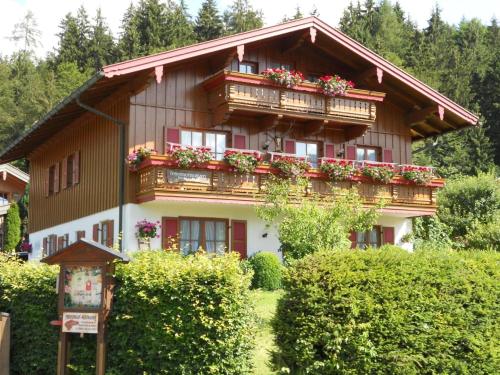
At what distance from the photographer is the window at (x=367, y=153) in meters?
25.7

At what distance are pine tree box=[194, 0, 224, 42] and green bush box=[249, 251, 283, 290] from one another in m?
48.7

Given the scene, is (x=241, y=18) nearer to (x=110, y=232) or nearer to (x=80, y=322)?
(x=110, y=232)

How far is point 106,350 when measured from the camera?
10.2 meters

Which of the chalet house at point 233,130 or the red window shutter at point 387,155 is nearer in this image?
the chalet house at point 233,130

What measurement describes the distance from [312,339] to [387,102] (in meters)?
18.6

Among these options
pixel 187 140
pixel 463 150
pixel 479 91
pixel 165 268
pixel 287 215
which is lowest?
pixel 165 268

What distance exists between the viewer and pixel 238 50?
22.3m

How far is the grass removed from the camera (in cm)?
1002

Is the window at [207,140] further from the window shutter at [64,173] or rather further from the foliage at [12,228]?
the foliage at [12,228]

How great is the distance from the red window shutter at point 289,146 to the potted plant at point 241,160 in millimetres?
2861

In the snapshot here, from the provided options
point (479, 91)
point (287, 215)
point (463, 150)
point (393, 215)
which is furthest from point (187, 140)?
point (479, 91)

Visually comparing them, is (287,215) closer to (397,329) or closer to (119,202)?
→ (119,202)

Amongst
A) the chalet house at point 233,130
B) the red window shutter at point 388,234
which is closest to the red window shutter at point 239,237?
the chalet house at point 233,130

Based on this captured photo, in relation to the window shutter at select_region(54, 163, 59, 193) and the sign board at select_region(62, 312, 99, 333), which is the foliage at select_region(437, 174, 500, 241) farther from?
the sign board at select_region(62, 312, 99, 333)
